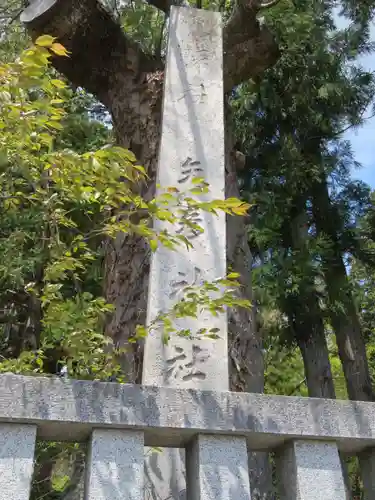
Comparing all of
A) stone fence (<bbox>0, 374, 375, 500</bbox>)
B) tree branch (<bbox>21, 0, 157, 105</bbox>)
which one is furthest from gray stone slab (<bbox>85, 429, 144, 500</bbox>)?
tree branch (<bbox>21, 0, 157, 105</bbox>)

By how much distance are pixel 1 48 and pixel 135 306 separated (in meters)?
4.37

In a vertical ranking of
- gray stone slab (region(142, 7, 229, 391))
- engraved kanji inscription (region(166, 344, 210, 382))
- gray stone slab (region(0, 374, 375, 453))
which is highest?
gray stone slab (region(142, 7, 229, 391))

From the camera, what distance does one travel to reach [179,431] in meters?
1.44

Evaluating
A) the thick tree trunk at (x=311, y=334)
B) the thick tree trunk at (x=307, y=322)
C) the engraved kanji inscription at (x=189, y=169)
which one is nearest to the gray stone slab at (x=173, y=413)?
the engraved kanji inscription at (x=189, y=169)

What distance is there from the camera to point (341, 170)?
773 centimetres

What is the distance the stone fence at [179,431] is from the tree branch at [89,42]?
3074 millimetres

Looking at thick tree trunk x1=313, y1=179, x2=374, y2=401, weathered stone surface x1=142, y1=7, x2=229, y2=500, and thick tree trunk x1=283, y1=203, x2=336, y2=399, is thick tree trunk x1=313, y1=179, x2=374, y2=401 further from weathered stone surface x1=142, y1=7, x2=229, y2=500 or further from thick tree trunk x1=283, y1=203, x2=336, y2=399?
weathered stone surface x1=142, y1=7, x2=229, y2=500

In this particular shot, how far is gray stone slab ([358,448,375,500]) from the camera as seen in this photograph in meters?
1.62

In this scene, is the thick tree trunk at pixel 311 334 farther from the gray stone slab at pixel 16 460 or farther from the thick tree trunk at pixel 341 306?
the gray stone slab at pixel 16 460

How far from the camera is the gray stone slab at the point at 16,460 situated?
1280mm

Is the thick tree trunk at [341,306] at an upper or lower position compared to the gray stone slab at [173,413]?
upper

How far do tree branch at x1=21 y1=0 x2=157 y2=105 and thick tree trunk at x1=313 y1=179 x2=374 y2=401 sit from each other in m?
3.49

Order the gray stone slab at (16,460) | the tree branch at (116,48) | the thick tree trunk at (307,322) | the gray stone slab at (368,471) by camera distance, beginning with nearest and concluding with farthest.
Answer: the gray stone slab at (16,460) < the gray stone slab at (368,471) < the tree branch at (116,48) < the thick tree trunk at (307,322)

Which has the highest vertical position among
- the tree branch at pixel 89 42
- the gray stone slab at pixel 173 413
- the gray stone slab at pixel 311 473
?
the tree branch at pixel 89 42
